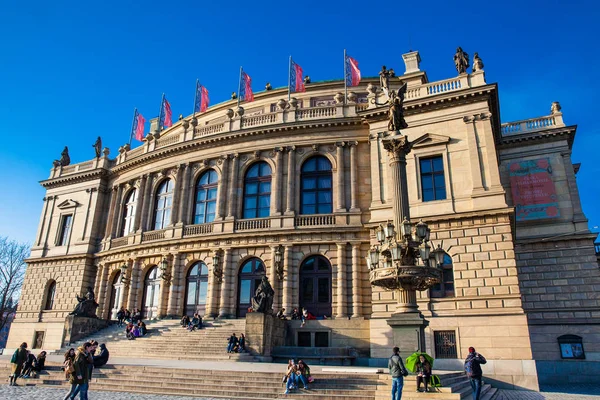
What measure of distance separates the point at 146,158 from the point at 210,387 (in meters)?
24.3

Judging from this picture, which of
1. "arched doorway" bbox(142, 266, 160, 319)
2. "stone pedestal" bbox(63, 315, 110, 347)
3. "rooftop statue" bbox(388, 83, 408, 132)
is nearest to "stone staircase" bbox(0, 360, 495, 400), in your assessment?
"rooftop statue" bbox(388, 83, 408, 132)

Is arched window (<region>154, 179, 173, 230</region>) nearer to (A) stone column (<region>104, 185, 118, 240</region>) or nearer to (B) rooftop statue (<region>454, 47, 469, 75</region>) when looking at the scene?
(A) stone column (<region>104, 185, 118, 240</region>)

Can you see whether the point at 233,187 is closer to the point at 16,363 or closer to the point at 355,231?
the point at 355,231

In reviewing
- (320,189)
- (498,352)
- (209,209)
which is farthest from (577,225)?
(209,209)

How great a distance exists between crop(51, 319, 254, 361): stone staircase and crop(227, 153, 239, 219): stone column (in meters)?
7.62

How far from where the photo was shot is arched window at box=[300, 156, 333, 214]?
28766 mm

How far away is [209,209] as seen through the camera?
103 ft

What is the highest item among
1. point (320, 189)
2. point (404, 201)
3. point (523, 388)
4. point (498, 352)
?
point (320, 189)

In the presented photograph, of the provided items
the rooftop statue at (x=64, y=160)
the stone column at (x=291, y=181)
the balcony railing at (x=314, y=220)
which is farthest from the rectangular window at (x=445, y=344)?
the rooftop statue at (x=64, y=160)

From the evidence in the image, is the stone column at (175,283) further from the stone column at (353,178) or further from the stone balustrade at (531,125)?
the stone balustrade at (531,125)

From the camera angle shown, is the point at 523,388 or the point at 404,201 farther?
the point at 523,388

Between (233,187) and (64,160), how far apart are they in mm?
22384

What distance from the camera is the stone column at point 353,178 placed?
27656 millimetres

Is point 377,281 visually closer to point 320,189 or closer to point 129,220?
point 320,189
